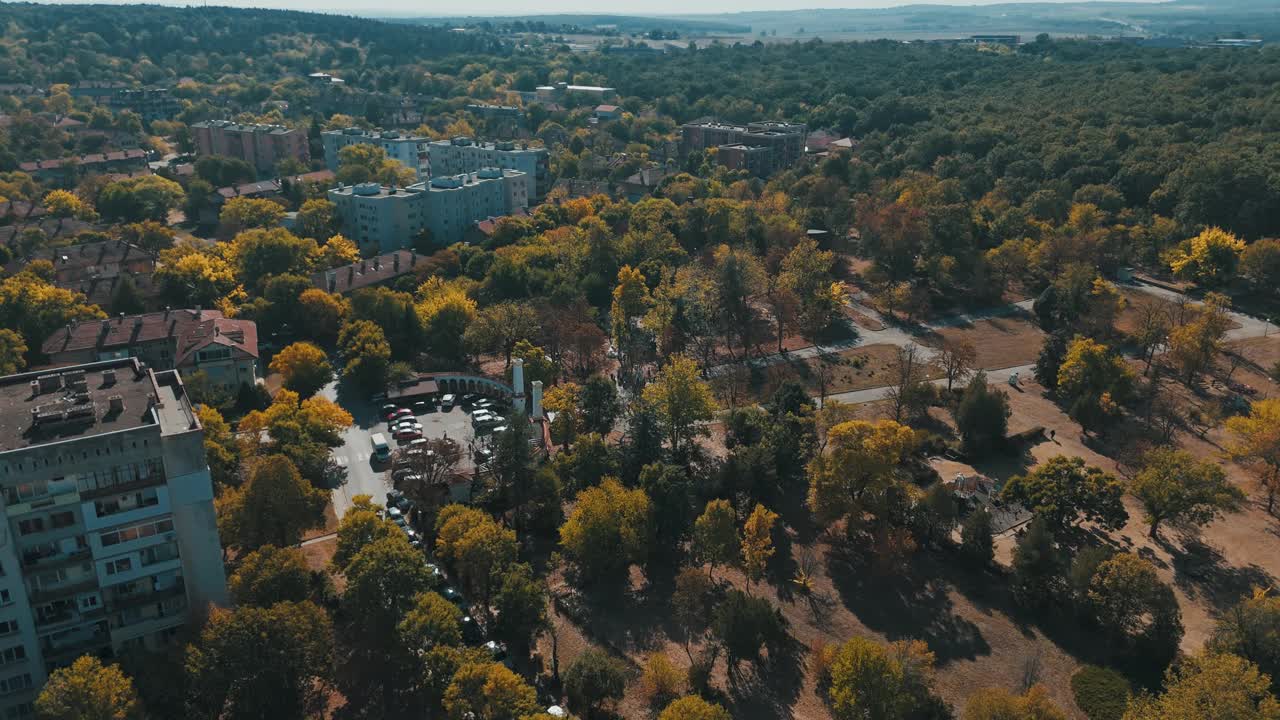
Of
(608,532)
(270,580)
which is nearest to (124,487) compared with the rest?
(270,580)

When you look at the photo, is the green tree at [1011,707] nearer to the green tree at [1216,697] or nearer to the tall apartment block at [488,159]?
the green tree at [1216,697]

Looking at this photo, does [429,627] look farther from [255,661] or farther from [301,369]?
[301,369]

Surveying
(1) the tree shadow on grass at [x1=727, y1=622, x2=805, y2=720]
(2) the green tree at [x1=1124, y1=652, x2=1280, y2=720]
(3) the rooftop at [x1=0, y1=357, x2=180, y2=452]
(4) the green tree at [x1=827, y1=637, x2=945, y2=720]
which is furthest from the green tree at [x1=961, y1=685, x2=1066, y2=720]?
(3) the rooftop at [x1=0, y1=357, x2=180, y2=452]

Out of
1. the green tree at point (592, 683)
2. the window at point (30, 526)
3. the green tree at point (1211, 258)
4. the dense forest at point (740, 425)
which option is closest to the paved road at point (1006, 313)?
the dense forest at point (740, 425)

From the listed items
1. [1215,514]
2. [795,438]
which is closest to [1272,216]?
[1215,514]

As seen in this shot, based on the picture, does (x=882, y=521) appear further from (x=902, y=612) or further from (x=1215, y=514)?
(x=1215, y=514)

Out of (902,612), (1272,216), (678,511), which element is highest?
(1272,216)
